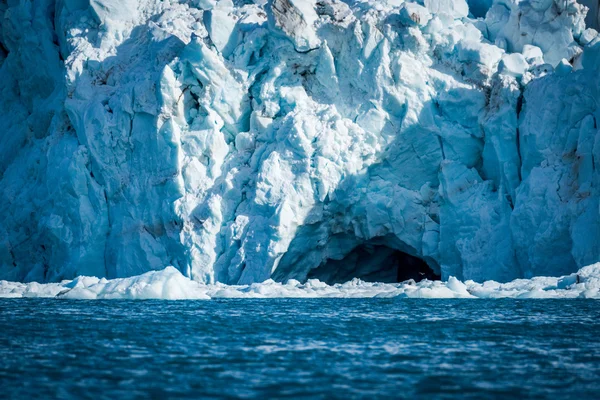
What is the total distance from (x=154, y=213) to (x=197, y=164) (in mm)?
2242

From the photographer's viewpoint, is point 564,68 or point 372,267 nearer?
point 564,68

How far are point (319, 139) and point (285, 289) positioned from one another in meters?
5.40

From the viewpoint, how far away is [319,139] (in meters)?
25.5

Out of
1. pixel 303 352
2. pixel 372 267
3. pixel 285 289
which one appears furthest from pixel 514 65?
pixel 303 352

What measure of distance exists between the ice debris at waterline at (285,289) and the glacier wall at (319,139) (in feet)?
7.03

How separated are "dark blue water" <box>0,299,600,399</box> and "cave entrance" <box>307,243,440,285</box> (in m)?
11.2

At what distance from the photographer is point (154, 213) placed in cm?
2659

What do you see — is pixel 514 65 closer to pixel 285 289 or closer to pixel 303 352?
pixel 285 289

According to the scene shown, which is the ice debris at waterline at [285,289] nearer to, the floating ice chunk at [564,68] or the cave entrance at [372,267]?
the cave entrance at [372,267]

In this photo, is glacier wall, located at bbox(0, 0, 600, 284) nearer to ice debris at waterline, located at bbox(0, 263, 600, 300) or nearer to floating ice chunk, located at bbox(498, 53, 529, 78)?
floating ice chunk, located at bbox(498, 53, 529, 78)

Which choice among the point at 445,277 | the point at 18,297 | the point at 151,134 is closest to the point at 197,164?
the point at 151,134

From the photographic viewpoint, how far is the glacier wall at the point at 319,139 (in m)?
24.1

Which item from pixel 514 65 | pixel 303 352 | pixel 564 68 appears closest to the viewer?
pixel 303 352

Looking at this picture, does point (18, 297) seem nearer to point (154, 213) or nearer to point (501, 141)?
point (154, 213)
